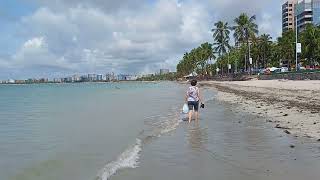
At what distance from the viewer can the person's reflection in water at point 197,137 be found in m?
12.1

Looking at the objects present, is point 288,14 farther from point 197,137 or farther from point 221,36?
point 197,137

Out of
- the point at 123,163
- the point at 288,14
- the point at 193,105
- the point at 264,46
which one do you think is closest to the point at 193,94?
the point at 193,105

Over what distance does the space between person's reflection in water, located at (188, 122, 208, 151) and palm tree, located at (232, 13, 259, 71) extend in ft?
276

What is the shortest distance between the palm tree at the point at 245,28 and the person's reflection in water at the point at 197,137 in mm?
84087

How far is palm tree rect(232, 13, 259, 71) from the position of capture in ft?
323

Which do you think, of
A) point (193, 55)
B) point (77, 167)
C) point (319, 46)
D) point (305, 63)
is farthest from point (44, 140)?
point (193, 55)

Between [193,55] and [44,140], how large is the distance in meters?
157

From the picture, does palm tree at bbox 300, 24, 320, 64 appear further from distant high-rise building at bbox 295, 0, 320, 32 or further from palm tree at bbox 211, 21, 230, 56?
distant high-rise building at bbox 295, 0, 320, 32

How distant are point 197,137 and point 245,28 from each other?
8808 cm

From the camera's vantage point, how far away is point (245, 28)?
98938 millimetres

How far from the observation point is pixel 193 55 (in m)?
171

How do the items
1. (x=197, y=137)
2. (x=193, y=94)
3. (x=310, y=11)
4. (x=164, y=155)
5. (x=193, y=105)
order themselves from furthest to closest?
(x=310, y=11), (x=193, y=105), (x=193, y=94), (x=197, y=137), (x=164, y=155)

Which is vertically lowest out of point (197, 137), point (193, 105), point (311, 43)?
point (197, 137)

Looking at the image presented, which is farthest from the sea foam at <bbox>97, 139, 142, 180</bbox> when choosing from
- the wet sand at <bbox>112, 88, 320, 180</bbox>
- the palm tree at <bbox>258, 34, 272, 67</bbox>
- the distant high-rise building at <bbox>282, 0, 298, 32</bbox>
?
the distant high-rise building at <bbox>282, 0, 298, 32</bbox>
